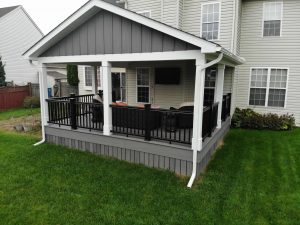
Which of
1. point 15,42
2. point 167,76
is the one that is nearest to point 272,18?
point 167,76

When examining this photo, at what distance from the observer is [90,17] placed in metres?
6.17

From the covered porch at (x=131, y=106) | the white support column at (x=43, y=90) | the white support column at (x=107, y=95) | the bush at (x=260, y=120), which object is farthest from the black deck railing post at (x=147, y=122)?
the bush at (x=260, y=120)

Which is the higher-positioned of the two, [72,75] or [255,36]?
[255,36]

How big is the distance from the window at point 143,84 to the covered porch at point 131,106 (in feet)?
13.2

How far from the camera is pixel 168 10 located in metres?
9.73

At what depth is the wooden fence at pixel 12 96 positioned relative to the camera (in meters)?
14.1

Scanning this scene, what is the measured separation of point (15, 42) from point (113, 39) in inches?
666

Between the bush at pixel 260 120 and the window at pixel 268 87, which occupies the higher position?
the window at pixel 268 87

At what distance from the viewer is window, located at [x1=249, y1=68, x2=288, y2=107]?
31.7 feet

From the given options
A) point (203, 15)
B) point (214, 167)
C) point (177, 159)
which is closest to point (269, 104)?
point (203, 15)

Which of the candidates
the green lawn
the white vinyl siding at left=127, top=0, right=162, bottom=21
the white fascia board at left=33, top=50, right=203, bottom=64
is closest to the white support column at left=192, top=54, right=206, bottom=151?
the white fascia board at left=33, top=50, right=203, bottom=64

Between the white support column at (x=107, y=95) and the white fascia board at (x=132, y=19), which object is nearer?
the white fascia board at (x=132, y=19)

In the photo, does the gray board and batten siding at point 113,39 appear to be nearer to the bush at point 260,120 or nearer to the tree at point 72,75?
the bush at point 260,120

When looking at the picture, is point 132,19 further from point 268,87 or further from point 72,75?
point 72,75
